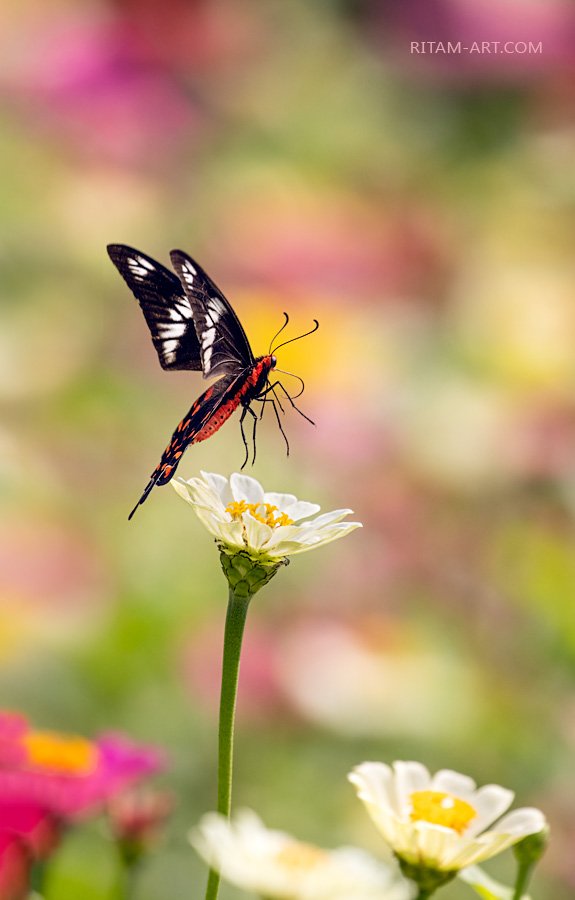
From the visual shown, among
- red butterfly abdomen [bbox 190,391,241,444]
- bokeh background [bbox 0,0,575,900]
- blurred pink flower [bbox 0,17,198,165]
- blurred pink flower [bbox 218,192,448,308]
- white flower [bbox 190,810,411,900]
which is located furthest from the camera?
blurred pink flower [bbox 0,17,198,165]

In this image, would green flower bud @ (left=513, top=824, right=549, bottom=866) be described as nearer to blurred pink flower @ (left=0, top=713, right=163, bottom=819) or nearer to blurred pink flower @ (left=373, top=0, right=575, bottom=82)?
blurred pink flower @ (left=0, top=713, right=163, bottom=819)

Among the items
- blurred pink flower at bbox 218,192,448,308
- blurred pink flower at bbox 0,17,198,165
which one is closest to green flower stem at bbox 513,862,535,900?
blurred pink flower at bbox 218,192,448,308

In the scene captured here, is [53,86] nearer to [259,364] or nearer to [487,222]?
[487,222]

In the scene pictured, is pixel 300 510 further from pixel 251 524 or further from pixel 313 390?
pixel 313 390

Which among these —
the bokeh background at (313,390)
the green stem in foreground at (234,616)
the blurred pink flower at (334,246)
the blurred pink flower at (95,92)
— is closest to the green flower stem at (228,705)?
the green stem in foreground at (234,616)

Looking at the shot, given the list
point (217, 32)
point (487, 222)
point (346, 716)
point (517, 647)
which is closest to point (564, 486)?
point (517, 647)

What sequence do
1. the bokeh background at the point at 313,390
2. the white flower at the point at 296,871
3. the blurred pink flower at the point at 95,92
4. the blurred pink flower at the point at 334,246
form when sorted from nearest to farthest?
the white flower at the point at 296,871 < the bokeh background at the point at 313,390 < the blurred pink flower at the point at 334,246 < the blurred pink flower at the point at 95,92

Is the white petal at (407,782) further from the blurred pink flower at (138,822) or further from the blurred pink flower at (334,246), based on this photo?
the blurred pink flower at (334,246)

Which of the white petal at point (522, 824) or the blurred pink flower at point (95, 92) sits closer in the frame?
the white petal at point (522, 824)
